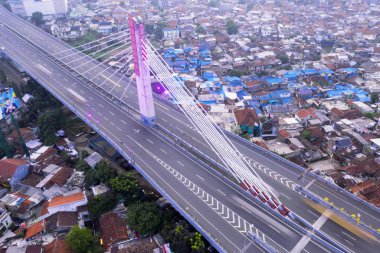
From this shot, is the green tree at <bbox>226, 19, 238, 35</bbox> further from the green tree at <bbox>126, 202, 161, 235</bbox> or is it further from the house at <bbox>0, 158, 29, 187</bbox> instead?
the green tree at <bbox>126, 202, 161, 235</bbox>

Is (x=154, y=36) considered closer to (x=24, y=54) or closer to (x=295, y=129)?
(x=24, y=54)

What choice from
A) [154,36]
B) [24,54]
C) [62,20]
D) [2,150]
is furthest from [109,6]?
[2,150]

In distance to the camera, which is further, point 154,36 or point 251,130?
point 154,36

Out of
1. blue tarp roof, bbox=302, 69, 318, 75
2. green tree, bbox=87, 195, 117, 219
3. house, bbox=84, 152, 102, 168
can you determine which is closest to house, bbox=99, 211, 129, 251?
green tree, bbox=87, 195, 117, 219

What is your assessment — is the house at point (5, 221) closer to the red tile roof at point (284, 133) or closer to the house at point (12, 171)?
the house at point (12, 171)

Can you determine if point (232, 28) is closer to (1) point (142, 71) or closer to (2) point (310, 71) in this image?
(2) point (310, 71)

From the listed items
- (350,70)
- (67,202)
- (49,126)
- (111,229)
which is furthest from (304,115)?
(49,126)

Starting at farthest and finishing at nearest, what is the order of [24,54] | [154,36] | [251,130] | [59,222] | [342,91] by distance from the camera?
[154,36] → [24,54] → [342,91] → [251,130] → [59,222]
